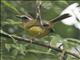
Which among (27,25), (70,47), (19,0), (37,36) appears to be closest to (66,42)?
(70,47)

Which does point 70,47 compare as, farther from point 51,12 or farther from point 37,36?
point 51,12

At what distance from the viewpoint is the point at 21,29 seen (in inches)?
115

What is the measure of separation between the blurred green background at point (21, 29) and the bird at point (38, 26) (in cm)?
6

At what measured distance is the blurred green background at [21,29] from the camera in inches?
84.5

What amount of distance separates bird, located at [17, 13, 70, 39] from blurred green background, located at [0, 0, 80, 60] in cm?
6

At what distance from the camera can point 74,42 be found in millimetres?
1846

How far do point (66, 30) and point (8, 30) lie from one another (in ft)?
1.90

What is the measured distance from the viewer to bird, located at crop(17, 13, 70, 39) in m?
2.08

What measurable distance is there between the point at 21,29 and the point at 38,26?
86 centimetres

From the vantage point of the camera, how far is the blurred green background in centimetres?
215

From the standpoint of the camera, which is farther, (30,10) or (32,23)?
(30,10)

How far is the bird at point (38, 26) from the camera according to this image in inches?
81.7

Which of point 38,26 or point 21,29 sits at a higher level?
point 38,26

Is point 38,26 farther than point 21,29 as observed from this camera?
No
